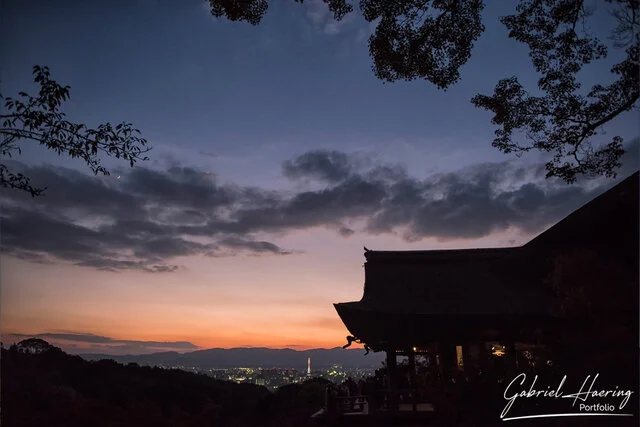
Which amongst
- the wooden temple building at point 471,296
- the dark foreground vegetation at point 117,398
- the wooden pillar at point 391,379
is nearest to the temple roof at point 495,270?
the wooden temple building at point 471,296

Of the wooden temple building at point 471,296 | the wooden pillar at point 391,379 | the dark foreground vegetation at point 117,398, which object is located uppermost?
the wooden temple building at point 471,296

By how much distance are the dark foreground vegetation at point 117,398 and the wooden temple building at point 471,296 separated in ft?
12.4

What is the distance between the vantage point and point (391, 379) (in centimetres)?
1283

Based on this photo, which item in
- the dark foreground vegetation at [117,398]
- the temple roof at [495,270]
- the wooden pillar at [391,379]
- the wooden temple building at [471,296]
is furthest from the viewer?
the dark foreground vegetation at [117,398]

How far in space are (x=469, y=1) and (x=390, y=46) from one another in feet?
4.77

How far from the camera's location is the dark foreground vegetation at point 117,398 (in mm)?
13266

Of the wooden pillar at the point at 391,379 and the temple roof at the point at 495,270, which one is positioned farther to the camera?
the wooden pillar at the point at 391,379

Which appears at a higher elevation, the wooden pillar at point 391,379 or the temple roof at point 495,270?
the temple roof at point 495,270

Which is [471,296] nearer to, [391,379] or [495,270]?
[495,270]

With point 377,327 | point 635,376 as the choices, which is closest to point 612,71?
point 635,376

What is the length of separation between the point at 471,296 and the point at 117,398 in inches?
840

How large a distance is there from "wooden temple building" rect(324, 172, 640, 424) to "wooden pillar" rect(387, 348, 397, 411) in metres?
0.03

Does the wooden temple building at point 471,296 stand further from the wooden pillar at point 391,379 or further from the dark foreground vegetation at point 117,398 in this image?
the dark foreground vegetation at point 117,398

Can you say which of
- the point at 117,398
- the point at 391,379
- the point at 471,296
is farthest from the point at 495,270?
the point at 117,398
